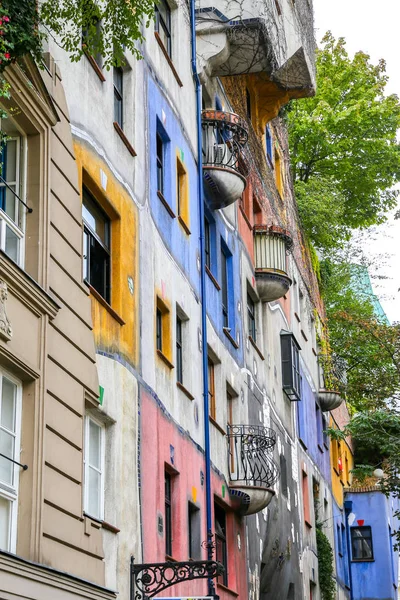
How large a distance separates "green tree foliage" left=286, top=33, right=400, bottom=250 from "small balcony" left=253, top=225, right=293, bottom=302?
16878 millimetres

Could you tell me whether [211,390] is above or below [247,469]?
above

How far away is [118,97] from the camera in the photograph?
15094 mm

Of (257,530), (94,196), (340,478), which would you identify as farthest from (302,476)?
(94,196)

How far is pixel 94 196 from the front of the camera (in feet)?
43.8

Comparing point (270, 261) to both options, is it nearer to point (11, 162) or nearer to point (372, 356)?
point (372, 356)

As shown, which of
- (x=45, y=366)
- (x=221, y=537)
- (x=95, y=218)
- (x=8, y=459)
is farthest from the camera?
(x=221, y=537)

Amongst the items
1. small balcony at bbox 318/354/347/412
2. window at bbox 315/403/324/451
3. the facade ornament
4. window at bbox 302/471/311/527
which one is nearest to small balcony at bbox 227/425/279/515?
window at bbox 302/471/311/527

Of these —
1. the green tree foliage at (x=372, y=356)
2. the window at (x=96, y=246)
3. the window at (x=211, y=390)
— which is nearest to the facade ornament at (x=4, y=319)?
the window at (x=96, y=246)

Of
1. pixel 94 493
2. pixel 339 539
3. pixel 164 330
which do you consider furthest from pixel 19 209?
pixel 339 539

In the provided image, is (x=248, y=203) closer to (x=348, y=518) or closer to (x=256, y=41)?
(x=256, y=41)

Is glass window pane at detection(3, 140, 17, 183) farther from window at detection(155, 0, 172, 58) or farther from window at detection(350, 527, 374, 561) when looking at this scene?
window at detection(350, 527, 374, 561)

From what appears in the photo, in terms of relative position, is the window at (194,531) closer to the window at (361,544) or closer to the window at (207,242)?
the window at (207,242)

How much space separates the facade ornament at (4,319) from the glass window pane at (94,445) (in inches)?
113

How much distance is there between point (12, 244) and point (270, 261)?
44.9 ft
